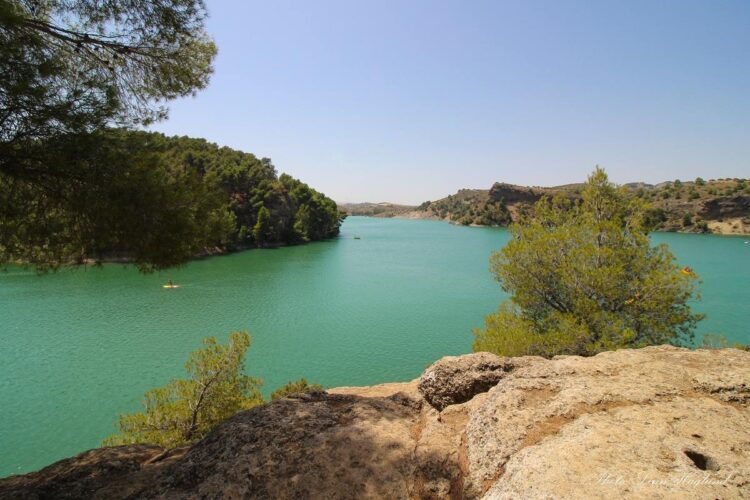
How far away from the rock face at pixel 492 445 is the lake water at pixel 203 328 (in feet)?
39.8

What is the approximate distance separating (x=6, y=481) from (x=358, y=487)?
5.62 meters

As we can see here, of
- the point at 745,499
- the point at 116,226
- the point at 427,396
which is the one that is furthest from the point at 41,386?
→ the point at 745,499

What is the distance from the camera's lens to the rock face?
3035mm

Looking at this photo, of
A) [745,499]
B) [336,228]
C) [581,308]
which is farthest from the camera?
[336,228]

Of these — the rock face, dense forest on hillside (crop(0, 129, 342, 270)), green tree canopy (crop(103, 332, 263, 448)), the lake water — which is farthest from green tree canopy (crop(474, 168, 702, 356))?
dense forest on hillside (crop(0, 129, 342, 270))

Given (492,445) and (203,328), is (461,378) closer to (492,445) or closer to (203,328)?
(492,445)

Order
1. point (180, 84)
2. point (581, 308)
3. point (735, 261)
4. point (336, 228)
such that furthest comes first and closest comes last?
1. point (336, 228)
2. point (735, 261)
3. point (581, 308)
4. point (180, 84)

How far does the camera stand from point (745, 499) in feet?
8.39

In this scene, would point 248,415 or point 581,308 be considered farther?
point 581,308

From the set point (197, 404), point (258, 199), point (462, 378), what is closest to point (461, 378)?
point (462, 378)

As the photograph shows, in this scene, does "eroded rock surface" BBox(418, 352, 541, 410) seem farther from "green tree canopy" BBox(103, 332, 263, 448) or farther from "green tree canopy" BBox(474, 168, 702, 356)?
"green tree canopy" BBox(474, 168, 702, 356)

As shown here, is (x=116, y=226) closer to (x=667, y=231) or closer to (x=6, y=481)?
(x=6, y=481)

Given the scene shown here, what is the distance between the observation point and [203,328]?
25.4 metres

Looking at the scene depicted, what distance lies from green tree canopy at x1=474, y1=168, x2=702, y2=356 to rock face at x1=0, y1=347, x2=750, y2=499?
6.28 m
